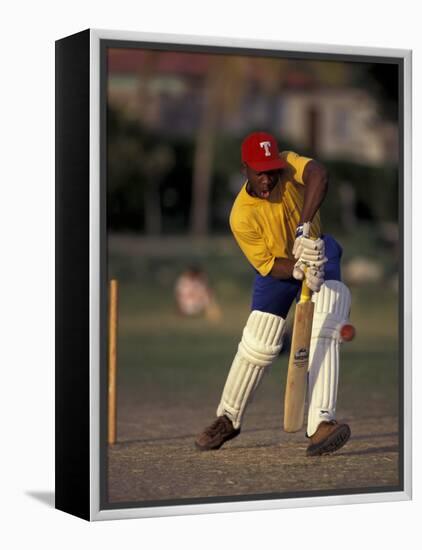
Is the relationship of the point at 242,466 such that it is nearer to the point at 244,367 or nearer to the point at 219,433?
the point at 219,433

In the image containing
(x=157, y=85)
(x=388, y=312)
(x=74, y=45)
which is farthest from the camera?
(x=157, y=85)

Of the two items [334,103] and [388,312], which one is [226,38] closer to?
[388,312]

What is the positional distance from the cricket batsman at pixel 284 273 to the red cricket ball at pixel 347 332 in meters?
0.04

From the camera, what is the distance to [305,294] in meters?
10.1

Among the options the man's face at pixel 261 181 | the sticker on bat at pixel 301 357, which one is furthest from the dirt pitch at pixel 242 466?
the man's face at pixel 261 181

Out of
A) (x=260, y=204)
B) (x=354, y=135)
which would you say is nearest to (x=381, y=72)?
(x=354, y=135)

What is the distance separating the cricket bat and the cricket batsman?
2.6 inches

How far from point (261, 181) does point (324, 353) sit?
125cm

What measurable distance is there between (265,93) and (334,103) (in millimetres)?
1261

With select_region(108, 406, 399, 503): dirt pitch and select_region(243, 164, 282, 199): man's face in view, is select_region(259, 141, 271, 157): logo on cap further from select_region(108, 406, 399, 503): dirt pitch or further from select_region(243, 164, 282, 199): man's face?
select_region(108, 406, 399, 503): dirt pitch

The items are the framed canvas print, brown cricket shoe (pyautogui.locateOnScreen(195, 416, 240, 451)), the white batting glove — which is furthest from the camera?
brown cricket shoe (pyautogui.locateOnScreen(195, 416, 240, 451))

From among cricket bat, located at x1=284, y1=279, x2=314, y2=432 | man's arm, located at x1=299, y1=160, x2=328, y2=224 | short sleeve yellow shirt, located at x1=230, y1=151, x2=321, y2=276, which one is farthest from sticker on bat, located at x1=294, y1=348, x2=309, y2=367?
man's arm, located at x1=299, y1=160, x2=328, y2=224

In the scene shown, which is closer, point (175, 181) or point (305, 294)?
point (305, 294)

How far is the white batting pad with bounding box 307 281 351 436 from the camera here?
33.4ft
